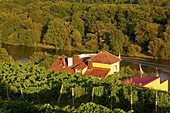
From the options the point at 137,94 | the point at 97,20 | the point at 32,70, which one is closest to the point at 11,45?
the point at 97,20

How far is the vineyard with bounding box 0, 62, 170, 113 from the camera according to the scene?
10.8 metres

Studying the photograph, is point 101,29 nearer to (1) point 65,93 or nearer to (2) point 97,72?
(2) point 97,72

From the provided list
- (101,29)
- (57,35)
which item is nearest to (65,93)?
(57,35)

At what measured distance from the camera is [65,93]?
1395 cm

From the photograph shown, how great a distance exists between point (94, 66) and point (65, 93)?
34.9 feet

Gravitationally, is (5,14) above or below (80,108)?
above

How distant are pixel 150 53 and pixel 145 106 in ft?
126

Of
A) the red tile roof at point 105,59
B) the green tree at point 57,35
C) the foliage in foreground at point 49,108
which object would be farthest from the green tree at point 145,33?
the foliage in foreground at point 49,108

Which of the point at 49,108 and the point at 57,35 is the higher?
the point at 57,35

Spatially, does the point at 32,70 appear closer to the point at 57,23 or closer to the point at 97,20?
the point at 57,23

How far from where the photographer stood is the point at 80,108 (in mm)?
9344

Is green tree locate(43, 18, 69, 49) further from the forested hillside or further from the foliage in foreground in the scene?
the foliage in foreground

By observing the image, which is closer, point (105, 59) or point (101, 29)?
point (105, 59)

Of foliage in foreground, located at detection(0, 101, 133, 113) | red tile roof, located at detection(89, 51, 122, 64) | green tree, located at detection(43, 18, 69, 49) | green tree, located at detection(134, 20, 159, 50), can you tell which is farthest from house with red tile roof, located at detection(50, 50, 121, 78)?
green tree, located at detection(43, 18, 69, 49)
